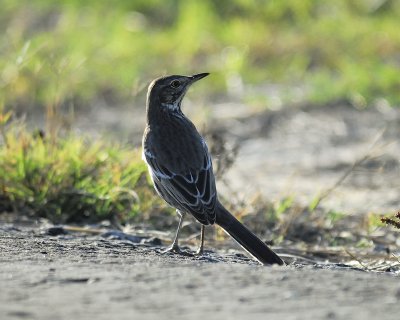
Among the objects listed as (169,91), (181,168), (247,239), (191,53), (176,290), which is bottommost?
(176,290)

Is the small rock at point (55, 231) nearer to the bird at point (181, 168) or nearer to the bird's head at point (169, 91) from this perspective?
the bird at point (181, 168)

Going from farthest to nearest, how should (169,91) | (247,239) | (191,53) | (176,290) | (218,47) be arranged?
(218,47)
(191,53)
(169,91)
(247,239)
(176,290)

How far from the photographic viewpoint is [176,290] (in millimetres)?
4891

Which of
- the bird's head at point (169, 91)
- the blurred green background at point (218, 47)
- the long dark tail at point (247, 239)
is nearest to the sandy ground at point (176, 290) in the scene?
the long dark tail at point (247, 239)

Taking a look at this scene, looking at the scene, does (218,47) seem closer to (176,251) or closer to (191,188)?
(191,188)

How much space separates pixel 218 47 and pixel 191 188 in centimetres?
1027

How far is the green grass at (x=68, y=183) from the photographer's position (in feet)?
27.7

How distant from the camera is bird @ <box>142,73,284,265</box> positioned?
684cm

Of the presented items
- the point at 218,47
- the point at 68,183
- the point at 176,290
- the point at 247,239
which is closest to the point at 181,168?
the point at 247,239

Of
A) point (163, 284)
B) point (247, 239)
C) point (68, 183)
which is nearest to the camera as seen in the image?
point (163, 284)

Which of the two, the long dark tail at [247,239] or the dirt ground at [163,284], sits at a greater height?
the long dark tail at [247,239]

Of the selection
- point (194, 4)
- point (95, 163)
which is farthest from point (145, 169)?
point (194, 4)

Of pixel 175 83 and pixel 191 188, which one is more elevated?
pixel 175 83

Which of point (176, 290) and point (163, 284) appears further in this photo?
point (163, 284)
